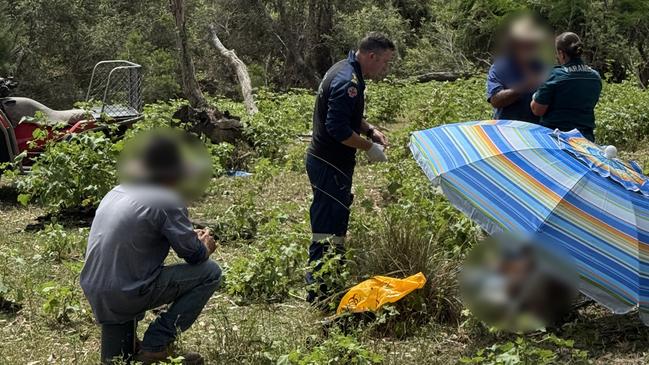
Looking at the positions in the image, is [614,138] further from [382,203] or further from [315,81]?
[315,81]

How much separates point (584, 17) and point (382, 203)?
13.3 meters

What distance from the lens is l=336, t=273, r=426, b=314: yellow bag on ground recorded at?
4.69 meters

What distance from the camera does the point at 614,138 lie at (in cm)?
1062

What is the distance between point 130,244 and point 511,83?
121 inches

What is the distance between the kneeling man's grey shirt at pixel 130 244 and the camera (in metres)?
3.99

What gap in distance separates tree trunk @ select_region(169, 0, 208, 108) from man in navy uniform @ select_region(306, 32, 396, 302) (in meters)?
8.09

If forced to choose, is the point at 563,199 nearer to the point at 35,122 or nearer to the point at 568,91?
the point at 568,91

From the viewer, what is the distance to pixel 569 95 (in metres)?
5.59

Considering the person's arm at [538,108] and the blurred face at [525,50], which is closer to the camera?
the person's arm at [538,108]

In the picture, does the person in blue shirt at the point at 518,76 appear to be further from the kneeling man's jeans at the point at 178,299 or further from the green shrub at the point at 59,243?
the green shrub at the point at 59,243

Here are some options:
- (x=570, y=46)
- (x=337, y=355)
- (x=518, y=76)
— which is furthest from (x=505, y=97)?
(x=337, y=355)

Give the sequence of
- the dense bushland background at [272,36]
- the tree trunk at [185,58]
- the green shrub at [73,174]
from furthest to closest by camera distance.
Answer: the dense bushland background at [272,36] < the tree trunk at [185,58] < the green shrub at [73,174]

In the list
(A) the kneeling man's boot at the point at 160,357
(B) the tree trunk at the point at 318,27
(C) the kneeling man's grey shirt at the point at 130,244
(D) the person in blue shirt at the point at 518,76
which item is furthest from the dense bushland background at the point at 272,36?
(C) the kneeling man's grey shirt at the point at 130,244

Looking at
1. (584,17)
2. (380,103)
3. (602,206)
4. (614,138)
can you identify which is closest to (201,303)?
(602,206)
